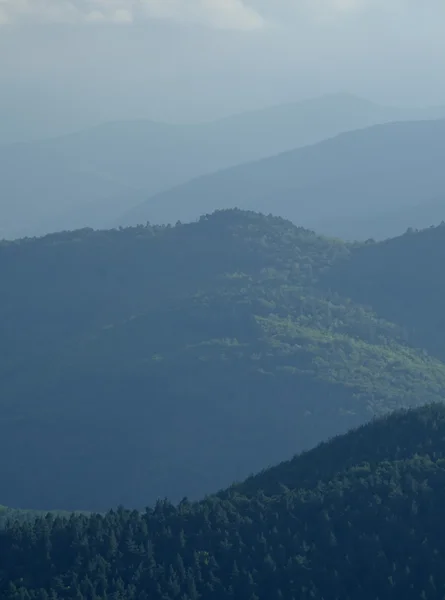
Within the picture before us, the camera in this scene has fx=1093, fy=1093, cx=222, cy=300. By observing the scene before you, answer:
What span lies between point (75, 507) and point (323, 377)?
23.8 m

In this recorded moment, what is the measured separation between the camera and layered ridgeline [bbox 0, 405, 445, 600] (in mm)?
36219

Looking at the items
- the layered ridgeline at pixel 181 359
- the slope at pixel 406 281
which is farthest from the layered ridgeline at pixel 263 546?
the slope at pixel 406 281

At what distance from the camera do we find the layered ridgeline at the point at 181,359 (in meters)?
88.1

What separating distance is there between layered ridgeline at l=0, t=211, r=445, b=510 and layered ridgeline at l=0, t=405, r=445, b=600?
4089 centimetres

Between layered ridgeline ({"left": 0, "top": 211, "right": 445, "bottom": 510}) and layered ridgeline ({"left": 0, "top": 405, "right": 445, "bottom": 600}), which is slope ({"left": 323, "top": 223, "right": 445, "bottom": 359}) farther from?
layered ridgeline ({"left": 0, "top": 405, "right": 445, "bottom": 600})

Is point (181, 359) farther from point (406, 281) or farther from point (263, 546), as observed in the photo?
point (263, 546)

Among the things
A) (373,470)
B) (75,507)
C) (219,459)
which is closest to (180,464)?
(219,459)

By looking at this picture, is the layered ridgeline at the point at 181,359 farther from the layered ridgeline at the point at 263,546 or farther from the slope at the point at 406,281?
the layered ridgeline at the point at 263,546

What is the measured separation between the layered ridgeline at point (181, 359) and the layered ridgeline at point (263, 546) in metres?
40.9

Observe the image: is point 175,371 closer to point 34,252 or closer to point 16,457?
point 16,457

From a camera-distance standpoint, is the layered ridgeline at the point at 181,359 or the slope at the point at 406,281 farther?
the slope at the point at 406,281

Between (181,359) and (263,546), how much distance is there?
62.0 metres

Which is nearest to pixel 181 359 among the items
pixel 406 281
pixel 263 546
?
pixel 406 281

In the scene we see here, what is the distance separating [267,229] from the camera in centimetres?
12700
